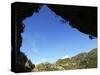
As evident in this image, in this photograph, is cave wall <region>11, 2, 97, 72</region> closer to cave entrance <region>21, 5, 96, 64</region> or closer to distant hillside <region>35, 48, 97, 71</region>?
cave entrance <region>21, 5, 96, 64</region>

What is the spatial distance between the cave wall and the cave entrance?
0.04 meters

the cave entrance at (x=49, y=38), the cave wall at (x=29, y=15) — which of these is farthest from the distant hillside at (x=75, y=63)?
the cave wall at (x=29, y=15)

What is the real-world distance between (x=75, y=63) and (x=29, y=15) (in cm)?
63

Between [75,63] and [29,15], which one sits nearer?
[29,15]

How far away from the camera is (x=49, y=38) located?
2.45 m

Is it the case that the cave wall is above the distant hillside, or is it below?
above

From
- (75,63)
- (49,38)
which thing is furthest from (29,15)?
(75,63)

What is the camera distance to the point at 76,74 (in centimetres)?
255

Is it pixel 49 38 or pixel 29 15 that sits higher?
pixel 29 15

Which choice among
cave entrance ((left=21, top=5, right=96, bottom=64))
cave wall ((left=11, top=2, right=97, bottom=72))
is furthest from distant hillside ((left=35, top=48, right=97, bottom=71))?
cave wall ((left=11, top=2, right=97, bottom=72))

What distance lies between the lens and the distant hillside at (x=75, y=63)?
2425mm

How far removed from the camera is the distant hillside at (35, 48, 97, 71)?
243cm

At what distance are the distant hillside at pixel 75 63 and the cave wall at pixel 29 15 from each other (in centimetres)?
17

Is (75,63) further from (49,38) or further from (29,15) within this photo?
(29,15)
